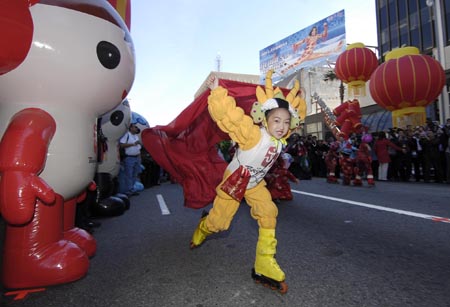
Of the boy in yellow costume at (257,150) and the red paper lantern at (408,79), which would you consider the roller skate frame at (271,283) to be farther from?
the red paper lantern at (408,79)

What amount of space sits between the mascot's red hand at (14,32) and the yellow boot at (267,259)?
2136 mm

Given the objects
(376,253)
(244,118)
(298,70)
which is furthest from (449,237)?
(298,70)

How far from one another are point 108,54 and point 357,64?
Answer: 12727mm

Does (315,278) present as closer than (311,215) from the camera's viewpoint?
Yes

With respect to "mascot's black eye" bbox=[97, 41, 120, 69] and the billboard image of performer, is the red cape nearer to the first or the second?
"mascot's black eye" bbox=[97, 41, 120, 69]

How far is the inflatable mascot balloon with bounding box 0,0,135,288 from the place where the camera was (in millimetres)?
2135

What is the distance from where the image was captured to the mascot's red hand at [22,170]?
2092 mm

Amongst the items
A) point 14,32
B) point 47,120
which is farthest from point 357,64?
point 14,32

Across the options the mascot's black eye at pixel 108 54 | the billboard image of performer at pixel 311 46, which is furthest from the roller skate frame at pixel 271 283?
the billboard image of performer at pixel 311 46

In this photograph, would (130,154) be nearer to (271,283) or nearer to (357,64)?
(271,283)

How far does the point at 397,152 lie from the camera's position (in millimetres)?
10688

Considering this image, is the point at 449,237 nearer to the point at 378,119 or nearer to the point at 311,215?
the point at 311,215

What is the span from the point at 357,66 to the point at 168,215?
11225 millimetres

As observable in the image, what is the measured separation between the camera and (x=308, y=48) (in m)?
38.3
